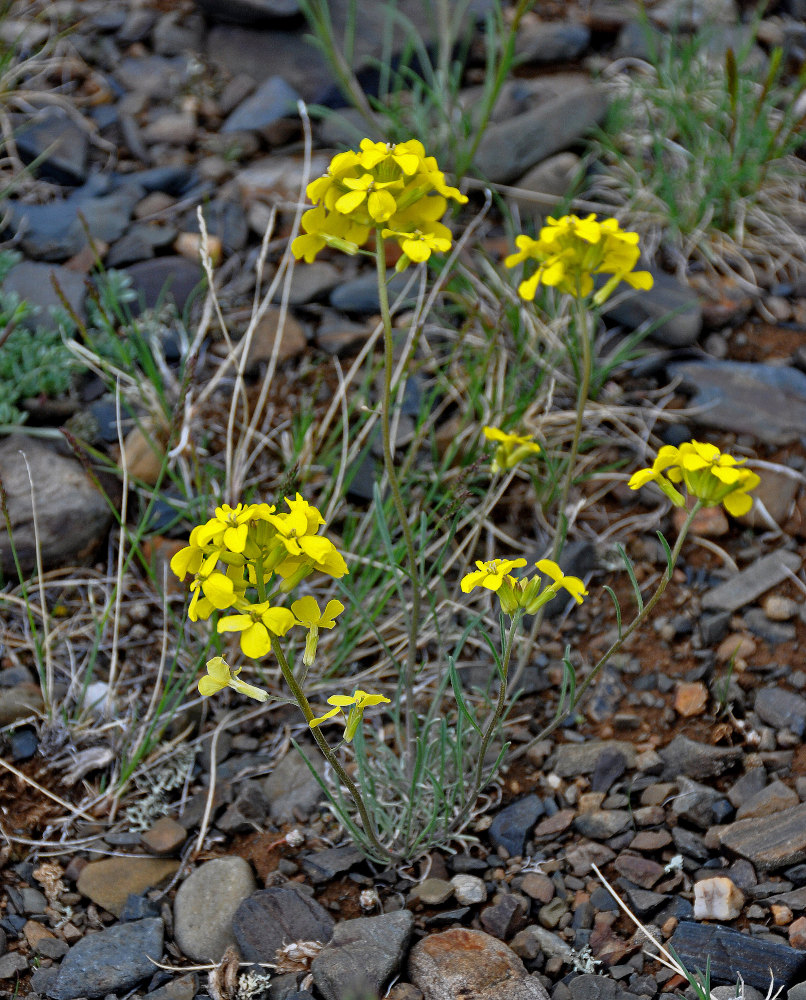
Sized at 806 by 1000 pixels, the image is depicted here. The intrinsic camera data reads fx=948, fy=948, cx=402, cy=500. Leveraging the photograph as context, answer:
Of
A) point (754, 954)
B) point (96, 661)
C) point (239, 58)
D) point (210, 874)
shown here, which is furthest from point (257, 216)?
point (754, 954)

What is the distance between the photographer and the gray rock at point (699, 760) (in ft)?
7.74

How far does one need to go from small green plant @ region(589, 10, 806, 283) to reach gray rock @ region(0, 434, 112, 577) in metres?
2.36

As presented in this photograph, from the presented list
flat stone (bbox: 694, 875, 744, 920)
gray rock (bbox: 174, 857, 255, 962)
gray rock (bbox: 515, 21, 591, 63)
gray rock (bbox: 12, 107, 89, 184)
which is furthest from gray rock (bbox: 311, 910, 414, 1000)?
gray rock (bbox: 515, 21, 591, 63)

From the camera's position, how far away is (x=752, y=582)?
2805 millimetres

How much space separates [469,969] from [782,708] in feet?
3.56

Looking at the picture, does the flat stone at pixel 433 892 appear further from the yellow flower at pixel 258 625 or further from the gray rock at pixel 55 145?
the gray rock at pixel 55 145

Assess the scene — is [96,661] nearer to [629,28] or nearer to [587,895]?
[587,895]

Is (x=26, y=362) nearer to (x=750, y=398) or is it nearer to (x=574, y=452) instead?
(x=574, y=452)

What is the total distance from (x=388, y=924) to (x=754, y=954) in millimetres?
760

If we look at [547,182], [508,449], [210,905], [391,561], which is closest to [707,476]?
[508,449]

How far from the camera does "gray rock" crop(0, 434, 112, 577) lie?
2.84 meters

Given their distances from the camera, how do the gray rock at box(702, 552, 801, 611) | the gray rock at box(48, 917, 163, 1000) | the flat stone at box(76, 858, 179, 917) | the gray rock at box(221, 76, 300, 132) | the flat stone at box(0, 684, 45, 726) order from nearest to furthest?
1. the gray rock at box(48, 917, 163, 1000)
2. the flat stone at box(76, 858, 179, 917)
3. the flat stone at box(0, 684, 45, 726)
4. the gray rock at box(702, 552, 801, 611)
5. the gray rock at box(221, 76, 300, 132)

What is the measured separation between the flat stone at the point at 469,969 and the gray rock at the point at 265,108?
3510 millimetres

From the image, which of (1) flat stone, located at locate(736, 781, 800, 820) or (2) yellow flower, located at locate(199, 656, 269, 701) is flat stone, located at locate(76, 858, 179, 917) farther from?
(1) flat stone, located at locate(736, 781, 800, 820)
